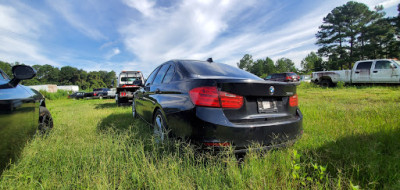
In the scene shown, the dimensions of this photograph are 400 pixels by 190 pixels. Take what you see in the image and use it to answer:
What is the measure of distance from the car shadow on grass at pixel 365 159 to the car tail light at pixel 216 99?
0.99m

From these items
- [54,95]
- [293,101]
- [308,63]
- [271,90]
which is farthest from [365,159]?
[308,63]

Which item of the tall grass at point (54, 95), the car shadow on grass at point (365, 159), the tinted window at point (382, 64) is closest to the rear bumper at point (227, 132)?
the car shadow on grass at point (365, 159)

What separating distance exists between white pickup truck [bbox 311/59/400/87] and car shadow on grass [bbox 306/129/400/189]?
11.3 metres

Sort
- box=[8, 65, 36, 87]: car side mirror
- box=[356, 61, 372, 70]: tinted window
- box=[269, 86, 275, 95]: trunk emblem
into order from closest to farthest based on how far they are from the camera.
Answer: box=[269, 86, 275, 95]: trunk emblem < box=[8, 65, 36, 87]: car side mirror < box=[356, 61, 372, 70]: tinted window

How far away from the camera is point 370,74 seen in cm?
1086

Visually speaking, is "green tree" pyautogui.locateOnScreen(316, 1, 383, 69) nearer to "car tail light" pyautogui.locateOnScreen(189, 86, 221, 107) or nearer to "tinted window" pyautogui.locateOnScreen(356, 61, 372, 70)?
"tinted window" pyautogui.locateOnScreen(356, 61, 372, 70)

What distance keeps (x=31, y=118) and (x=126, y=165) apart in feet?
5.16

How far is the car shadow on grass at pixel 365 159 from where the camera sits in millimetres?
1534

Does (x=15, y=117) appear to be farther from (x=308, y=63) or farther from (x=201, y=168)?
(x=308, y=63)

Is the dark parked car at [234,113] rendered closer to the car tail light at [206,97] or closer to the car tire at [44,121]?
the car tail light at [206,97]

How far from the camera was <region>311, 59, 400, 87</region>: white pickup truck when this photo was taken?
388 inches

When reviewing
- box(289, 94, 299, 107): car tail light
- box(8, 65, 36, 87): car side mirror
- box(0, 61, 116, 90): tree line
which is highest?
box(0, 61, 116, 90): tree line

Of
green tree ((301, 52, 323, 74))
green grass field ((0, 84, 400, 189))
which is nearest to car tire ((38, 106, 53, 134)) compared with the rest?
green grass field ((0, 84, 400, 189))

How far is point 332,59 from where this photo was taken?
122 feet
